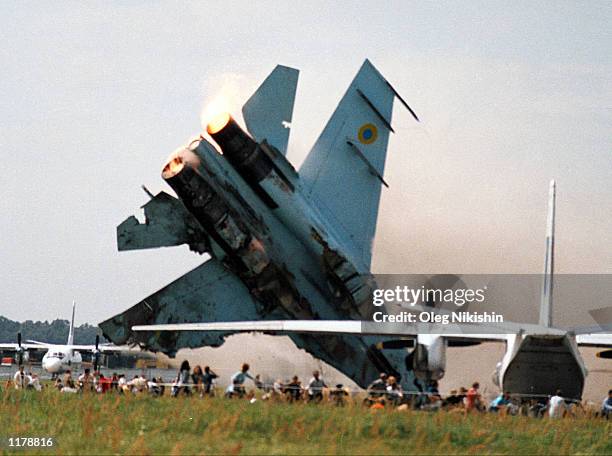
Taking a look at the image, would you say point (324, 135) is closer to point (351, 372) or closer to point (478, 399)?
point (351, 372)

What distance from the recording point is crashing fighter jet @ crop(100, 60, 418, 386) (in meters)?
28.9

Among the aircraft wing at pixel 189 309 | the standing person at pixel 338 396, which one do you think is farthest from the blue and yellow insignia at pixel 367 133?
the standing person at pixel 338 396

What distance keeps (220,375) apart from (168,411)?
1548 centimetres

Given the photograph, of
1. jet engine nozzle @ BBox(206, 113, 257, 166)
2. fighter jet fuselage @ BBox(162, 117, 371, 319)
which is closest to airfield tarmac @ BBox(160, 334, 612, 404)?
fighter jet fuselage @ BBox(162, 117, 371, 319)

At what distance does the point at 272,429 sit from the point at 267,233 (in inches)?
616

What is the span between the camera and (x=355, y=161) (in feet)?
115

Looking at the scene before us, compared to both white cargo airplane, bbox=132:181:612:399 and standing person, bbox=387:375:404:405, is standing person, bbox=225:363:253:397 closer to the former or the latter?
standing person, bbox=387:375:404:405

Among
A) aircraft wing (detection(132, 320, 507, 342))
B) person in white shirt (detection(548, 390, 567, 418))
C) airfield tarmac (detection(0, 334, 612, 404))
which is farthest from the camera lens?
airfield tarmac (detection(0, 334, 612, 404))

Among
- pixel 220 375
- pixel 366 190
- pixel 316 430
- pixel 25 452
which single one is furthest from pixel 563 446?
pixel 366 190

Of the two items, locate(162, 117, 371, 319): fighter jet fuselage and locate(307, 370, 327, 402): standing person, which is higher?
locate(162, 117, 371, 319): fighter jet fuselage

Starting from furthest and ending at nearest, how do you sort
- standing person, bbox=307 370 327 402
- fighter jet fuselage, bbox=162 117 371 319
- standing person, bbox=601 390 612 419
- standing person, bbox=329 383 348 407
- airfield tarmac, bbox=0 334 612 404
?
airfield tarmac, bbox=0 334 612 404 < fighter jet fuselage, bbox=162 117 371 319 < standing person, bbox=307 370 327 402 < standing person, bbox=601 390 612 419 < standing person, bbox=329 383 348 407

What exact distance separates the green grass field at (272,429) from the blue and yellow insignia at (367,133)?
707 inches

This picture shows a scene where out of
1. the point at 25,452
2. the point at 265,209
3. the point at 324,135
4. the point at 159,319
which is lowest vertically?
the point at 25,452

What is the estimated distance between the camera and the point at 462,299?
106ft
